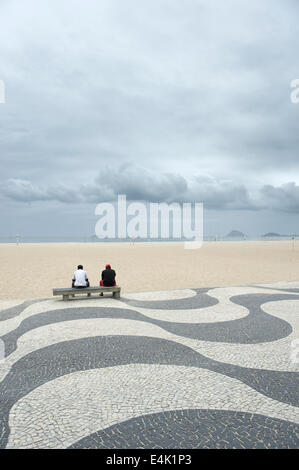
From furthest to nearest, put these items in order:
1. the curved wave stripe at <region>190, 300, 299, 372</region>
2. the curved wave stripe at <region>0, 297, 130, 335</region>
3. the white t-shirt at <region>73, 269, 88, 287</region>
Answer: the white t-shirt at <region>73, 269, 88, 287</region>
the curved wave stripe at <region>0, 297, 130, 335</region>
the curved wave stripe at <region>190, 300, 299, 372</region>

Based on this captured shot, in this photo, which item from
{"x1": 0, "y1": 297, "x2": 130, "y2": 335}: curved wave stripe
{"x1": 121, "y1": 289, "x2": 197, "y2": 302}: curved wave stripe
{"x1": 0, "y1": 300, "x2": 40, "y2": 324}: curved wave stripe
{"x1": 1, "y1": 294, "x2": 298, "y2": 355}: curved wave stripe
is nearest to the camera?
{"x1": 1, "y1": 294, "x2": 298, "y2": 355}: curved wave stripe

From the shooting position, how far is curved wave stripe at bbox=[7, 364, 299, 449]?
13.0 feet

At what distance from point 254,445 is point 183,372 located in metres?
1.96

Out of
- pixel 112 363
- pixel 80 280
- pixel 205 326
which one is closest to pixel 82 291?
pixel 80 280

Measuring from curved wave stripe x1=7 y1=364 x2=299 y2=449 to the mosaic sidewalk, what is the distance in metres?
0.01

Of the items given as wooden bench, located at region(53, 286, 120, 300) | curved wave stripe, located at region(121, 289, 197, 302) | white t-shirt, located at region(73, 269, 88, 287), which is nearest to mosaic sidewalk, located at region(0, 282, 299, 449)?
wooden bench, located at region(53, 286, 120, 300)

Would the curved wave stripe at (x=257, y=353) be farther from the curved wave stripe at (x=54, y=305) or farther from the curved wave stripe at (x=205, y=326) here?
the curved wave stripe at (x=54, y=305)

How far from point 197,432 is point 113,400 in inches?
52.4

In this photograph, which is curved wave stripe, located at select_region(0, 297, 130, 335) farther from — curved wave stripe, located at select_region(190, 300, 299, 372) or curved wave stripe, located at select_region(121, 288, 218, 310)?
curved wave stripe, located at select_region(190, 300, 299, 372)

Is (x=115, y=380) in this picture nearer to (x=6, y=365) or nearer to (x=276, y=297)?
(x=6, y=365)

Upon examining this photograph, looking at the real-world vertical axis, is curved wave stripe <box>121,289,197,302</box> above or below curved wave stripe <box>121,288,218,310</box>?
above

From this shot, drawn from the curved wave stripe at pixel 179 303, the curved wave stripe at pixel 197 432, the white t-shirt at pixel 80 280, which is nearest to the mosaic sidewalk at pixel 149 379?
the curved wave stripe at pixel 197 432

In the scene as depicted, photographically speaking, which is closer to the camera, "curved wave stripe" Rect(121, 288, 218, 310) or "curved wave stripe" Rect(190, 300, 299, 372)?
"curved wave stripe" Rect(190, 300, 299, 372)

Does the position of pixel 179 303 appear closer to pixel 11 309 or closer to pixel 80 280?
pixel 80 280
